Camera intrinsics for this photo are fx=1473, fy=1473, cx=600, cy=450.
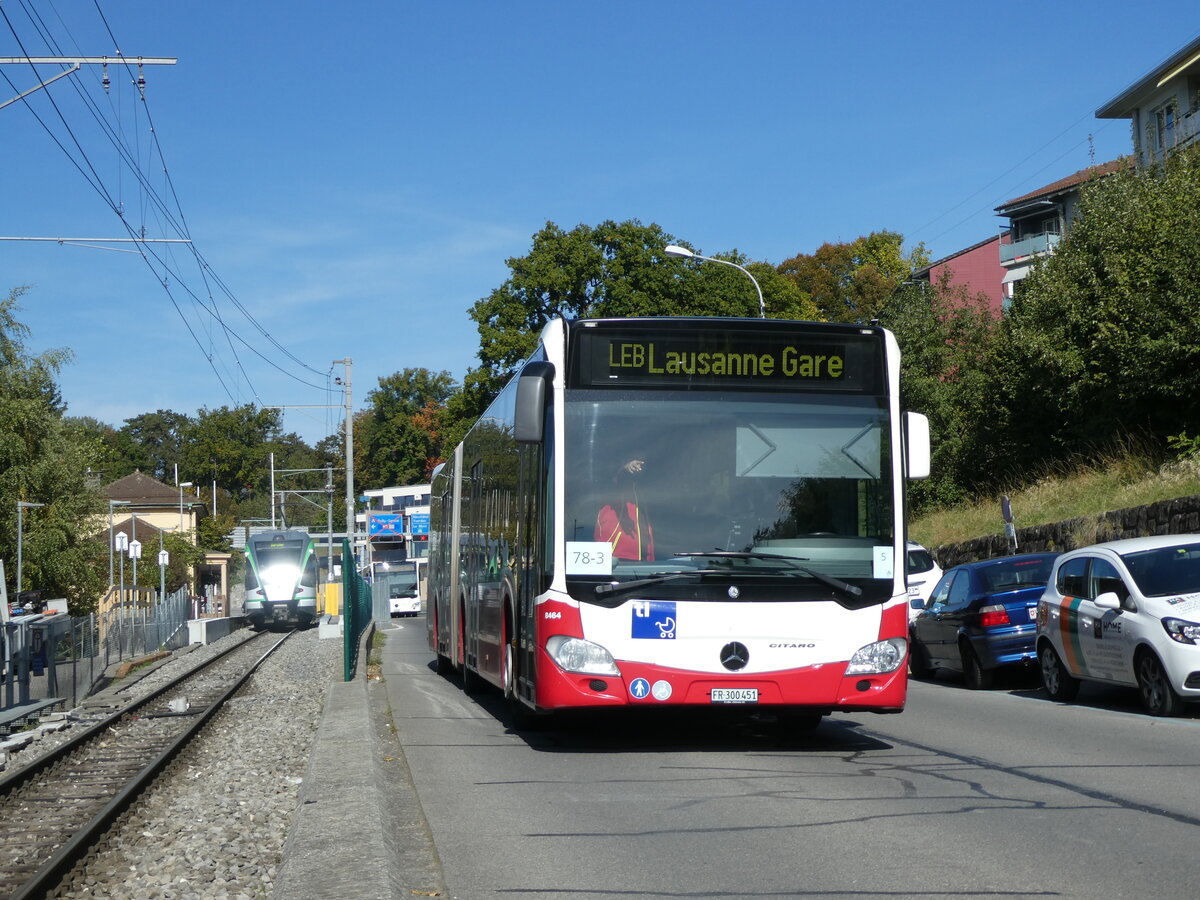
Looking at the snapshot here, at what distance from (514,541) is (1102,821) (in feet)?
19.6

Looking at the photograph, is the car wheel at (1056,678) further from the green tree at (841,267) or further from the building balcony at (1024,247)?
the green tree at (841,267)

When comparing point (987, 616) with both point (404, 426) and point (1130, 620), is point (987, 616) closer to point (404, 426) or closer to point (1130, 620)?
point (1130, 620)

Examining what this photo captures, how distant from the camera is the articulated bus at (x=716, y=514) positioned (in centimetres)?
1026

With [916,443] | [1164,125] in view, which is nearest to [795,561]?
[916,443]

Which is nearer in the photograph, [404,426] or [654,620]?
[654,620]

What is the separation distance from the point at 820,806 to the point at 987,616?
9611 mm

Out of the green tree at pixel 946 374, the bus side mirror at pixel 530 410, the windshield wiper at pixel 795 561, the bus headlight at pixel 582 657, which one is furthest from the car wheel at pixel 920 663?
the green tree at pixel 946 374

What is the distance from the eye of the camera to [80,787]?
40.8 ft

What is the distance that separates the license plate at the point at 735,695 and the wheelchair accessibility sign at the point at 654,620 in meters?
0.51

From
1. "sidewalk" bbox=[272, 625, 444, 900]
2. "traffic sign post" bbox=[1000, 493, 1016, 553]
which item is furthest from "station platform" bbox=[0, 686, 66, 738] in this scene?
"traffic sign post" bbox=[1000, 493, 1016, 553]

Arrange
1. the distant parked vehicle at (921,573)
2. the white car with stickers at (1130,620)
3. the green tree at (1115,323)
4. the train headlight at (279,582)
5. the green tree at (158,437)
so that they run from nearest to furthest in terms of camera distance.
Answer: the white car with stickers at (1130,620) < the distant parked vehicle at (921,573) < the green tree at (1115,323) < the train headlight at (279,582) < the green tree at (158,437)

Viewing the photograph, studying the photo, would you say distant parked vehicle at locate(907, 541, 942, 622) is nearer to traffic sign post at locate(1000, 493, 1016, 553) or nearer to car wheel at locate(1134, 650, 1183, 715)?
traffic sign post at locate(1000, 493, 1016, 553)

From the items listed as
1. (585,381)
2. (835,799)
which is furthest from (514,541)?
(835,799)

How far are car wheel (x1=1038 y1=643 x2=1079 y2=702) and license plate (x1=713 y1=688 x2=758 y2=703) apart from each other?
6.05 metres
